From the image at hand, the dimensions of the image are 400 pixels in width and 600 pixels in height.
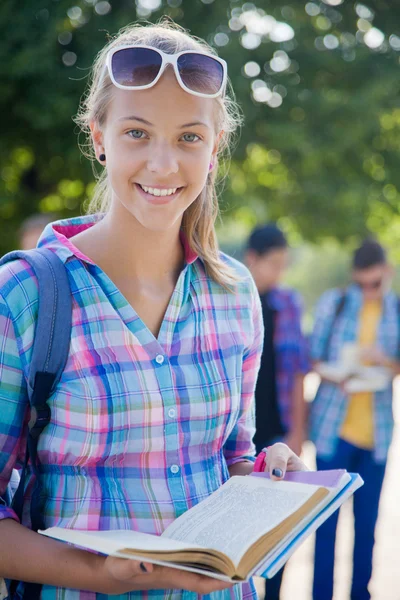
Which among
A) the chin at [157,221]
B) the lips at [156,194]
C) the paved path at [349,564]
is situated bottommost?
the paved path at [349,564]

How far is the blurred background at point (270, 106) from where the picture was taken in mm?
7895

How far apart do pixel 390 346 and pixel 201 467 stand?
12.2ft

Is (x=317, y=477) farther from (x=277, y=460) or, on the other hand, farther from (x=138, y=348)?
(x=138, y=348)

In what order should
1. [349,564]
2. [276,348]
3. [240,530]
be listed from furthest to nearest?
[349,564]
[276,348]
[240,530]

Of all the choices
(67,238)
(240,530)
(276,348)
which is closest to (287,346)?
(276,348)

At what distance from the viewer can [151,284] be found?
2.06 meters

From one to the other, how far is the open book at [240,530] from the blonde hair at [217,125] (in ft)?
2.02

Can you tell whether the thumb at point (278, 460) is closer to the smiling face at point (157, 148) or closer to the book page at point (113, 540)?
the book page at point (113, 540)

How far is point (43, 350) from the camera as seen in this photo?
5.63 ft

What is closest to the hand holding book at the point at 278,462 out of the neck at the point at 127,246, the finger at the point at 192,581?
the finger at the point at 192,581

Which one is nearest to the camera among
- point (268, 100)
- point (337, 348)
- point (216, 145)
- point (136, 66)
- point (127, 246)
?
point (136, 66)

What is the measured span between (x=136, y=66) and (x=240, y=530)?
1.15 meters

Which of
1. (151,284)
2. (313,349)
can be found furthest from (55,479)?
(313,349)

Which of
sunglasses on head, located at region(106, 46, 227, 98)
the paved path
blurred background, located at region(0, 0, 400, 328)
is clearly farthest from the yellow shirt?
sunglasses on head, located at region(106, 46, 227, 98)
